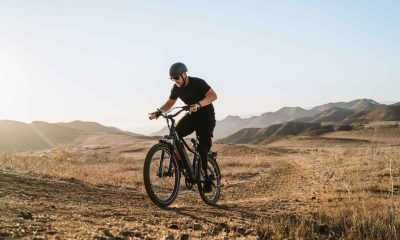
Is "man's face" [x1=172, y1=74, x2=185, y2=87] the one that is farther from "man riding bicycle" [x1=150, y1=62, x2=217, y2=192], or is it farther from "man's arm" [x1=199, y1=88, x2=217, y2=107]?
"man's arm" [x1=199, y1=88, x2=217, y2=107]

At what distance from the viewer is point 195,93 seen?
26.8ft

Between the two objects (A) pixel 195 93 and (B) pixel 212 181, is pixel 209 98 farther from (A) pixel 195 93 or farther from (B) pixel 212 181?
(B) pixel 212 181

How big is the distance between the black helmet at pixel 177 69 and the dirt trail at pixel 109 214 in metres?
2.56

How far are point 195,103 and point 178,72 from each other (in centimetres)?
70

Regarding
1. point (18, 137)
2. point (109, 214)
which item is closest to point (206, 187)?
point (109, 214)

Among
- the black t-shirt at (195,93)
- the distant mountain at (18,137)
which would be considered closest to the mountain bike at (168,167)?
the black t-shirt at (195,93)

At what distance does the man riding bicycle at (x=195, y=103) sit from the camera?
7.96 meters

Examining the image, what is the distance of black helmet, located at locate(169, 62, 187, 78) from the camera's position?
782 centimetres

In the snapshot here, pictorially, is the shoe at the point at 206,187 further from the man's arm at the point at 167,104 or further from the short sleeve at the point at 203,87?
the short sleeve at the point at 203,87

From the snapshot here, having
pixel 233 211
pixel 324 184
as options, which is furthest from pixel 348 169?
pixel 233 211

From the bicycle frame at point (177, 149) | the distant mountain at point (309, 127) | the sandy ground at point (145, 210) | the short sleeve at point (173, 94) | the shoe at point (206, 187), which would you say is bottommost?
the sandy ground at point (145, 210)

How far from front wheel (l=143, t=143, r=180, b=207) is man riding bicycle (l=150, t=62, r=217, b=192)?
2.03ft

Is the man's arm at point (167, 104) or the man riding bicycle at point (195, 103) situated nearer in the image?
the man riding bicycle at point (195, 103)

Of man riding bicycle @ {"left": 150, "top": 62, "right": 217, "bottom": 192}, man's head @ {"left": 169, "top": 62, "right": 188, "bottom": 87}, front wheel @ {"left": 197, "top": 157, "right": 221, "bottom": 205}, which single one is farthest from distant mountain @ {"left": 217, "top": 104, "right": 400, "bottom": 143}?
man's head @ {"left": 169, "top": 62, "right": 188, "bottom": 87}
